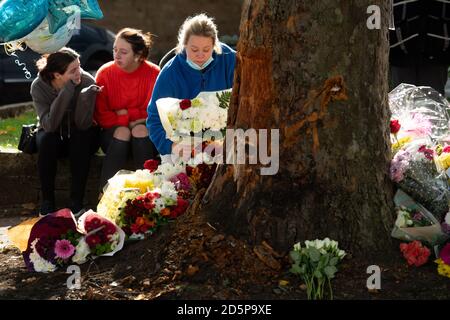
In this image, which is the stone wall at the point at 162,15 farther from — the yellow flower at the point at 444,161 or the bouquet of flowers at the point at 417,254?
the bouquet of flowers at the point at 417,254

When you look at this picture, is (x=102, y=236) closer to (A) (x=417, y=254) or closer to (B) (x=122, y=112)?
(A) (x=417, y=254)

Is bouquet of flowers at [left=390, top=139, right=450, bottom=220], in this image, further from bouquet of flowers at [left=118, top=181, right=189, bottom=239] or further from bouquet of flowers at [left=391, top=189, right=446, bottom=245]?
bouquet of flowers at [left=118, top=181, right=189, bottom=239]

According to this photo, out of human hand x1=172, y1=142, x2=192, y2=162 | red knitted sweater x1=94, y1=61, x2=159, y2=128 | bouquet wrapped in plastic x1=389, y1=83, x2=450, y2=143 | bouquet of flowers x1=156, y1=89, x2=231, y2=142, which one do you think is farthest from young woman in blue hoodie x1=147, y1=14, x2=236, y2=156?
bouquet wrapped in plastic x1=389, y1=83, x2=450, y2=143

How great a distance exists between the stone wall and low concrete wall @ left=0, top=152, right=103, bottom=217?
8.45 m

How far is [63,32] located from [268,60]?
5.69 feet

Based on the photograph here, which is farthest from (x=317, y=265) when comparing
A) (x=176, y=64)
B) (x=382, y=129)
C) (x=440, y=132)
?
(x=176, y=64)

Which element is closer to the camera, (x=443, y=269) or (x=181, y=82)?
(x=443, y=269)

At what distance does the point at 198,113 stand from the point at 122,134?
3.94ft

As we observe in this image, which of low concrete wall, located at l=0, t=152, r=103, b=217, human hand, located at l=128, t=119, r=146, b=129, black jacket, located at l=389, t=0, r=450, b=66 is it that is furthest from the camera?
low concrete wall, located at l=0, t=152, r=103, b=217

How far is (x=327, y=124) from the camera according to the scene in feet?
14.3

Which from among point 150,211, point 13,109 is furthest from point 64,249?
point 13,109

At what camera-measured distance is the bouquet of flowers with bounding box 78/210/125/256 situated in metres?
4.72

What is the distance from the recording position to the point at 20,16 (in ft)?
17.3

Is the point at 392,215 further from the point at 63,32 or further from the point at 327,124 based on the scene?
the point at 63,32
